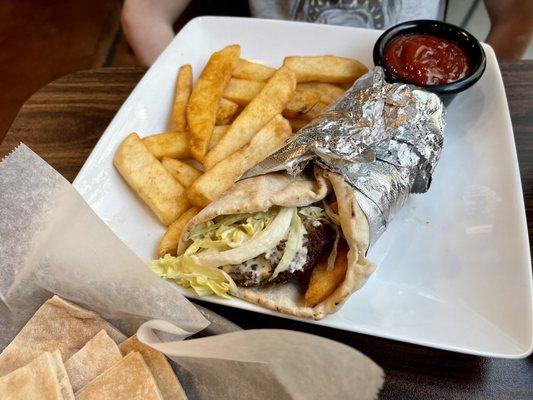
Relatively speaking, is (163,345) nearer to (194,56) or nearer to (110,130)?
(110,130)

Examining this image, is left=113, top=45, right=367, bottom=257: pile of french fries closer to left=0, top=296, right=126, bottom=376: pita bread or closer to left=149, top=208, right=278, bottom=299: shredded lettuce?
left=149, top=208, right=278, bottom=299: shredded lettuce

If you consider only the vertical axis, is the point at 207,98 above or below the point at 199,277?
above

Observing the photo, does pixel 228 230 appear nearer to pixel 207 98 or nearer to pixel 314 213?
pixel 314 213

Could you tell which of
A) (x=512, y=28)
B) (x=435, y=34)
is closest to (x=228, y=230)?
(x=435, y=34)

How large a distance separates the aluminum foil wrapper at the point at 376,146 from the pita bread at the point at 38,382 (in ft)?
2.09

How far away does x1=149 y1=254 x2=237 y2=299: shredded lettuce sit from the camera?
1.26m

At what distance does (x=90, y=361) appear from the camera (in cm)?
111

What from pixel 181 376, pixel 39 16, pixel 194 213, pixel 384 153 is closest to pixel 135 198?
pixel 194 213

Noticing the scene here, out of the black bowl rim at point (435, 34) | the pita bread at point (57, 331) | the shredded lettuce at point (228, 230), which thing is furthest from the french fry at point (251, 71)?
the pita bread at point (57, 331)

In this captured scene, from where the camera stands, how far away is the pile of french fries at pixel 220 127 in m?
1.48

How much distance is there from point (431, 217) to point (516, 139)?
1.49ft

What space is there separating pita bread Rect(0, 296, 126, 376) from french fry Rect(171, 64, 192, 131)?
2.33ft

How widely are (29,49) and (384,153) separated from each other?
3546 millimetres

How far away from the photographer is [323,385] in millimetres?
905
